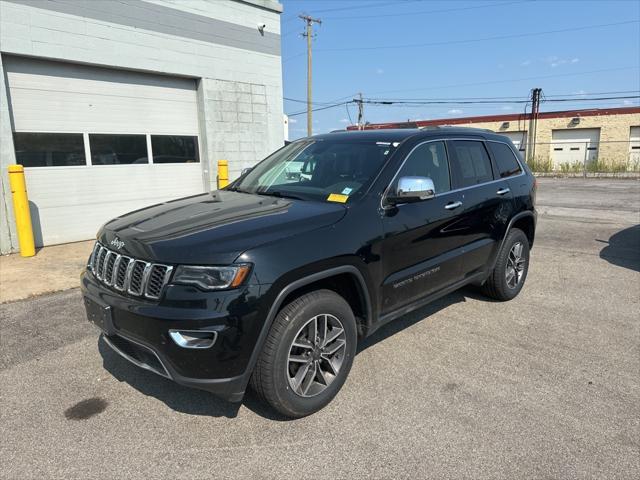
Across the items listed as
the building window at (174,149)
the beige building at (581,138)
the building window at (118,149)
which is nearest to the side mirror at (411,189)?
the building window at (118,149)

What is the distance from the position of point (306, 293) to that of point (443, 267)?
5.06 feet

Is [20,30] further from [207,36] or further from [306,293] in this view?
[306,293]

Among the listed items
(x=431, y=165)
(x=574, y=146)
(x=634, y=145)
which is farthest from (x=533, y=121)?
(x=431, y=165)

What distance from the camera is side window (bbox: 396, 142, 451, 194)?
3.73m

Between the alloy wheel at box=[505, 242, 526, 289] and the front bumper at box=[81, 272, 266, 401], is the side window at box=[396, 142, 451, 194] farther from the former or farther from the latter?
the front bumper at box=[81, 272, 266, 401]

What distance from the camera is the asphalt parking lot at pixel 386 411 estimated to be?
2.58 m

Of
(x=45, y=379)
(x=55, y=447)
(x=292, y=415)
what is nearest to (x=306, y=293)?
(x=292, y=415)

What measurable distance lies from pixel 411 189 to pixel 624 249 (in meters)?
6.38

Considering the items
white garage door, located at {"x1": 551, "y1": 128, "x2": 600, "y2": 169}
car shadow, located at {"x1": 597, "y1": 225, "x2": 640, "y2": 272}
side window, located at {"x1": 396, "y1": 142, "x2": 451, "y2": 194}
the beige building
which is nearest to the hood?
side window, located at {"x1": 396, "y1": 142, "x2": 451, "y2": 194}

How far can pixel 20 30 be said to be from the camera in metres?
7.49

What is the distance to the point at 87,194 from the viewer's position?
28.7ft

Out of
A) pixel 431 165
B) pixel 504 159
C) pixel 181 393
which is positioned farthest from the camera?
pixel 504 159

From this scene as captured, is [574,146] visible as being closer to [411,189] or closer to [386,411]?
[411,189]

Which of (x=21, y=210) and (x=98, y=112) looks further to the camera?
(x=98, y=112)
